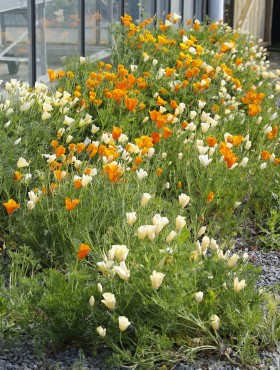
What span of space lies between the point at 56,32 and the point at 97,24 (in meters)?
1.03

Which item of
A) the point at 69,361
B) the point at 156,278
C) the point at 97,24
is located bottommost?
the point at 69,361

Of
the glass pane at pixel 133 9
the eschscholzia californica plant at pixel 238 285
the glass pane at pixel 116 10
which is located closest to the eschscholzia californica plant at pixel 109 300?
the eschscholzia californica plant at pixel 238 285

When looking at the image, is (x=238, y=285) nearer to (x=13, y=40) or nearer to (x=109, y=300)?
(x=109, y=300)

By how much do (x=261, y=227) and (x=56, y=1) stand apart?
334 centimetres

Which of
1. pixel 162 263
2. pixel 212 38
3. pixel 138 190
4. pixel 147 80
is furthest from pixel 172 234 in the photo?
pixel 212 38

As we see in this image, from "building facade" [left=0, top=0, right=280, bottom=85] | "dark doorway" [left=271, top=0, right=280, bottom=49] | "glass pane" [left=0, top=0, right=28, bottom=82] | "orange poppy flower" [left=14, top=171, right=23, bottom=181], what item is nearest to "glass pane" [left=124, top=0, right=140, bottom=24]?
"building facade" [left=0, top=0, right=280, bottom=85]

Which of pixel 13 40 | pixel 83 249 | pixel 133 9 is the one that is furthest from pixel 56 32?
pixel 83 249

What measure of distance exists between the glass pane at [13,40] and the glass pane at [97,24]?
4.55ft

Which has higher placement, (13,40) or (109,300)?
(13,40)

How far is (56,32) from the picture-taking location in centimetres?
732

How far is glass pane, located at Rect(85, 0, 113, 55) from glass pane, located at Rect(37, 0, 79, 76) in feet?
0.86

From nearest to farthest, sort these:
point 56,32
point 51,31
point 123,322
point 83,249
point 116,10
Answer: point 123,322 → point 83,249 → point 51,31 → point 56,32 → point 116,10

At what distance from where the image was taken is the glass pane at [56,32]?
7.02 m

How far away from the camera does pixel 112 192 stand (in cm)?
420
